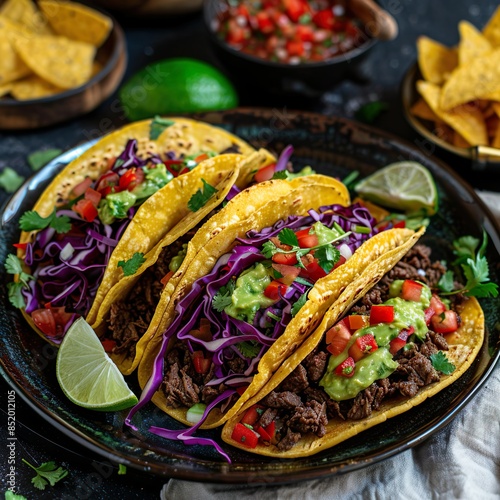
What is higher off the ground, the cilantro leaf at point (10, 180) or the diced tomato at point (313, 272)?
the diced tomato at point (313, 272)

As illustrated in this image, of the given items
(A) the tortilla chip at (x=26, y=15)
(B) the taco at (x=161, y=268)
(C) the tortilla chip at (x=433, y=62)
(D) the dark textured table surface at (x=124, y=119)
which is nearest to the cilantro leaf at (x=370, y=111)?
(D) the dark textured table surface at (x=124, y=119)

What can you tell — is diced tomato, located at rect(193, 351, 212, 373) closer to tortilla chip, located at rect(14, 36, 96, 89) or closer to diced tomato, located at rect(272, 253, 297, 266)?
diced tomato, located at rect(272, 253, 297, 266)

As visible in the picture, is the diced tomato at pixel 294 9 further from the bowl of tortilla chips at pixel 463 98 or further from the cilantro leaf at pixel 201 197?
the cilantro leaf at pixel 201 197

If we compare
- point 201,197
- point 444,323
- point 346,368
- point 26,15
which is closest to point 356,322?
point 346,368

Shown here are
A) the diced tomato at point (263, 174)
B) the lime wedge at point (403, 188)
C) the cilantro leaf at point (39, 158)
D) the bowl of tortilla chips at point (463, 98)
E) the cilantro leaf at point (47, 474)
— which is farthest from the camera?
the cilantro leaf at point (39, 158)

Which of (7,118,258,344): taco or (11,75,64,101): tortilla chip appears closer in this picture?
(7,118,258,344): taco

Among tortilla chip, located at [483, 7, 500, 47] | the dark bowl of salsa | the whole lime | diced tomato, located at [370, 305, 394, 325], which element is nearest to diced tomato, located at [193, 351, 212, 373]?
diced tomato, located at [370, 305, 394, 325]
